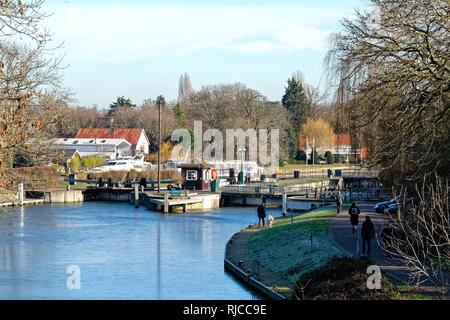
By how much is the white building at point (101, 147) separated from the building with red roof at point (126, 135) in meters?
1.24

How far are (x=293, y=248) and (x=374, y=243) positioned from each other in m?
3.52

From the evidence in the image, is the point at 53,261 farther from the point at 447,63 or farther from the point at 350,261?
the point at 447,63

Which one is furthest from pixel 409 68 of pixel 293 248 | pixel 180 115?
pixel 180 115

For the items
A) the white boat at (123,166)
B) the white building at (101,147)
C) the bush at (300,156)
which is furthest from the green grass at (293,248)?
the bush at (300,156)

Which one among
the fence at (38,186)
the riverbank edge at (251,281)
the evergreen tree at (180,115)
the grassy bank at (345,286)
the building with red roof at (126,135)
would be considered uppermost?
the evergreen tree at (180,115)

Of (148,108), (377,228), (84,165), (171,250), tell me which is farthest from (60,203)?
(148,108)

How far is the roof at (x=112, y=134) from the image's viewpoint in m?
101

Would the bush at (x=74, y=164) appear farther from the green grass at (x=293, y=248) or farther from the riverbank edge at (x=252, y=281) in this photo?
the riverbank edge at (x=252, y=281)

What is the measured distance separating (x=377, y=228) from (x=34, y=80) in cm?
2306

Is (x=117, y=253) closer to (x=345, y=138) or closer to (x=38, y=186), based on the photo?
(x=345, y=138)

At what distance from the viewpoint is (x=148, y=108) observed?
11538cm

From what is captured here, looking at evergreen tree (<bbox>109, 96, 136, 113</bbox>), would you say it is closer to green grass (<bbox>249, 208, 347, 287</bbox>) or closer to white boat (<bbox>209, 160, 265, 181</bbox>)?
white boat (<bbox>209, 160, 265, 181</bbox>)

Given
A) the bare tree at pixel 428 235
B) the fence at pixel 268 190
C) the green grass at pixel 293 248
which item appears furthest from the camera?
the fence at pixel 268 190

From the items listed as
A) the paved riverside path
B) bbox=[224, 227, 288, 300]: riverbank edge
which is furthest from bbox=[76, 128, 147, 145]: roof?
bbox=[224, 227, 288, 300]: riverbank edge
